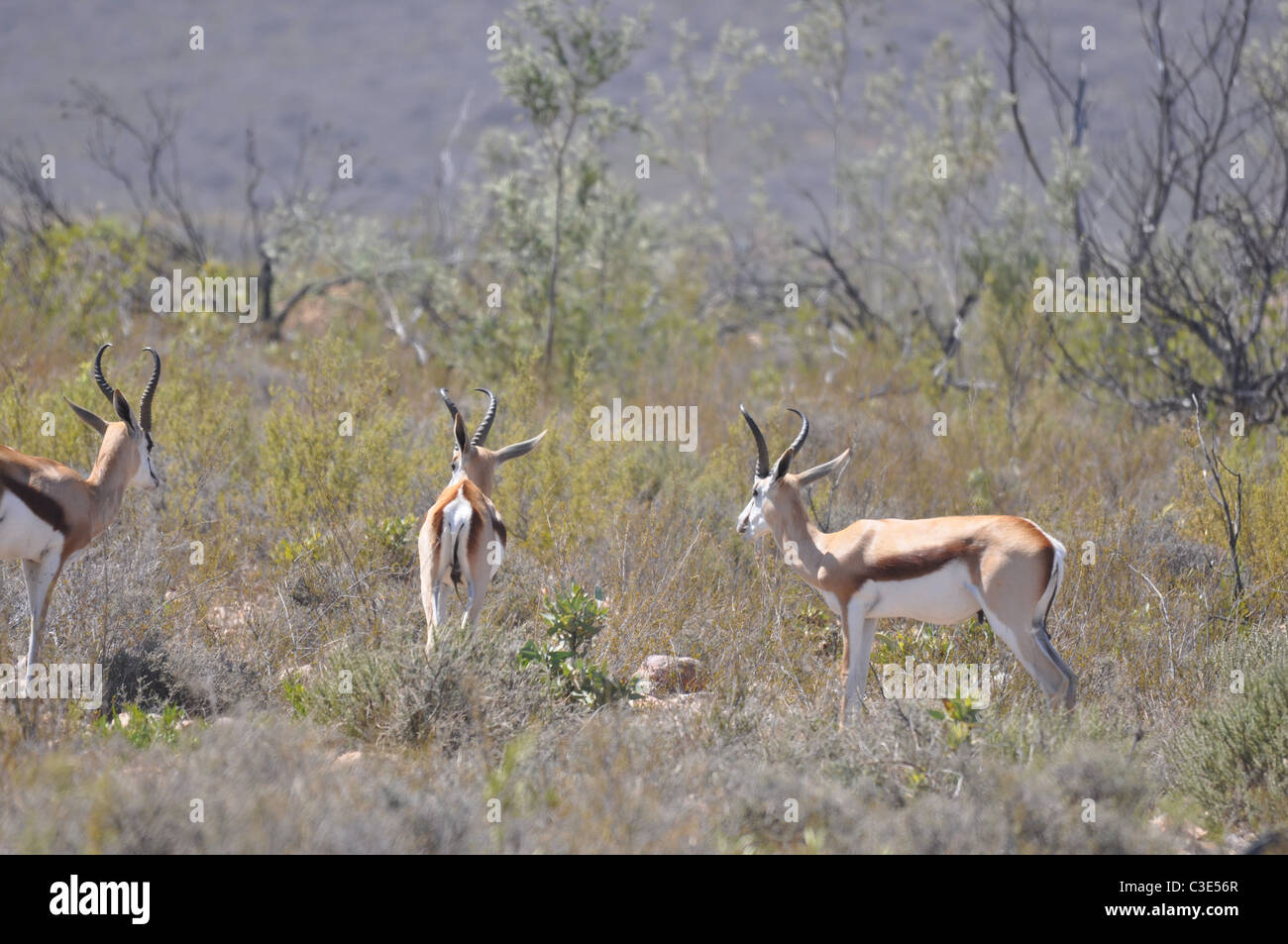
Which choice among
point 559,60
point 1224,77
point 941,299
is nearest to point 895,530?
point 559,60

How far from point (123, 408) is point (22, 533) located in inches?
42.0

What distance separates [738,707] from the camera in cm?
641

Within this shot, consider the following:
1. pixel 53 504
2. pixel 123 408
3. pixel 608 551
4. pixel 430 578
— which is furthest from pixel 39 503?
pixel 608 551

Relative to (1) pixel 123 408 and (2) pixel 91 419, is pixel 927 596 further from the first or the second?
(2) pixel 91 419

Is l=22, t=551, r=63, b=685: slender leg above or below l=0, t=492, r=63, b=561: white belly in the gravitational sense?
below

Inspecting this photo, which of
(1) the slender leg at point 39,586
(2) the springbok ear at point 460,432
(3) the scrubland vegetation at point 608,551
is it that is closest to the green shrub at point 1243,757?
(3) the scrubland vegetation at point 608,551

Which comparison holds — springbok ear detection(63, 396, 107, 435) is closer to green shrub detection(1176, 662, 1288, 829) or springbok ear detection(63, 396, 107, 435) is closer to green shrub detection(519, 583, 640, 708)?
green shrub detection(519, 583, 640, 708)

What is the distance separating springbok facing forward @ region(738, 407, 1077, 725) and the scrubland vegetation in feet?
1.07

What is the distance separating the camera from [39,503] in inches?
251

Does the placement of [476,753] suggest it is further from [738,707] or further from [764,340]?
[764,340]

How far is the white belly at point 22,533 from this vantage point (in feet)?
20.3

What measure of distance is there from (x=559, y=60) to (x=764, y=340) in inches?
289

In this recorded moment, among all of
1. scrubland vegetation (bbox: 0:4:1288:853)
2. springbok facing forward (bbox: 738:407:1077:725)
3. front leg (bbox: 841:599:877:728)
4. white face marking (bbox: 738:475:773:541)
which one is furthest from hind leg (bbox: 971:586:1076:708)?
white face marking (bbox: 738:475:773:541)

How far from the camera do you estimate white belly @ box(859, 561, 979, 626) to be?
6.20m
